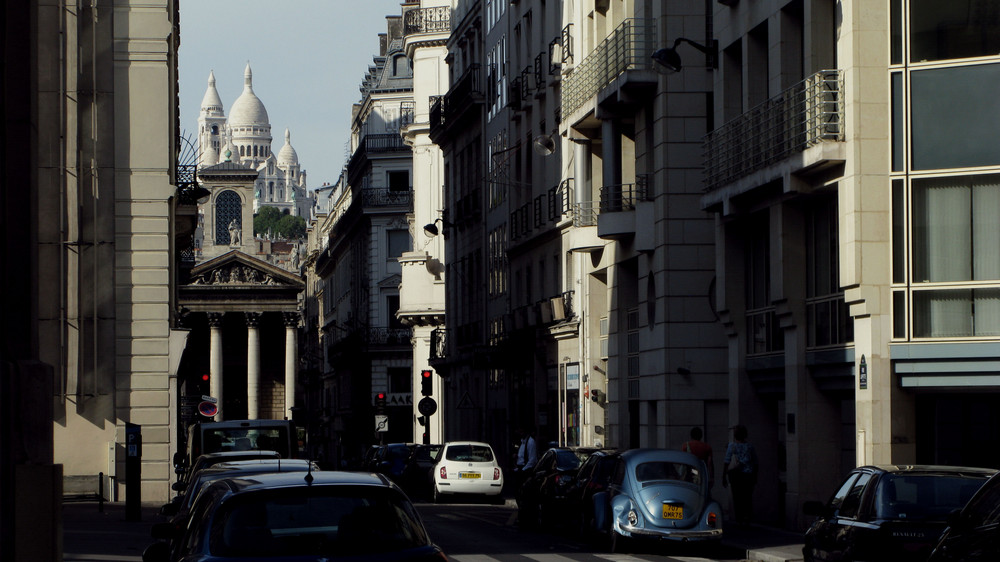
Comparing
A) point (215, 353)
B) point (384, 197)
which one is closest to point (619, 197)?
point (384, 197)

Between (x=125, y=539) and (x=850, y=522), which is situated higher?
(x=850, y=522)

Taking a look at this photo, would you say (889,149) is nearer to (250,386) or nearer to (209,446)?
(209,446)

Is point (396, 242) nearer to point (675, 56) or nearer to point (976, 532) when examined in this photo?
point (675, 56)

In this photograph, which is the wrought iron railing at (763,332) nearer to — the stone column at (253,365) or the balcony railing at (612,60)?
the balcony railing at (612,60)

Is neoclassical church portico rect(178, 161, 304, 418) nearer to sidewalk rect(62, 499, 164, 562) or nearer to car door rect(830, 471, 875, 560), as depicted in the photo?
sidewalk rect(62, 499, 164, 562)

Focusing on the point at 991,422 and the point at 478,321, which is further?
the point at 478,321

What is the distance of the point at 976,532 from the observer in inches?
416

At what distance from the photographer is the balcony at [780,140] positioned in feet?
79.4

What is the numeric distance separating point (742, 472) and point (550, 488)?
10.8ft

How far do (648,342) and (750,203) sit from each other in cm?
653

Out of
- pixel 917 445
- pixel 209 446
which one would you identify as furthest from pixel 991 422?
pixel 209 446

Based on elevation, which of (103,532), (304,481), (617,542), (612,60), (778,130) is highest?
(612,60)

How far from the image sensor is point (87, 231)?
35.8 meters

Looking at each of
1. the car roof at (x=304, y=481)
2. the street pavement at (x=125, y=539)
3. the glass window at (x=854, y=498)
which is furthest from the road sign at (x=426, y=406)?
the car roof at (x=304, y=481)
